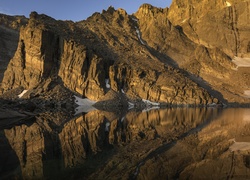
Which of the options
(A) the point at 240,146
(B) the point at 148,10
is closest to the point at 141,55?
(B) the point at 148,10

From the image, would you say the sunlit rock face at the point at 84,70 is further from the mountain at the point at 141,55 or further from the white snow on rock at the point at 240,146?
the white snow on rock at the point at 240,146

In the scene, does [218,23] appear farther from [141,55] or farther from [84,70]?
[84,70]

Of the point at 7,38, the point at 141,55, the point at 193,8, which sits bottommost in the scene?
the point at 141,55

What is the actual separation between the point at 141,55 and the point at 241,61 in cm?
4456

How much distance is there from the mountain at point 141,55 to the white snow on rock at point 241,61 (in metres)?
2.17

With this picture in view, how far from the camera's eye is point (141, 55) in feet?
344

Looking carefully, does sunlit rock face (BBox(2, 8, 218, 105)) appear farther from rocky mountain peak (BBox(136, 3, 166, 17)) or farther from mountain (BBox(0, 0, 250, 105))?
rocky mountain peak (BBox(136, 3, 166, 17))

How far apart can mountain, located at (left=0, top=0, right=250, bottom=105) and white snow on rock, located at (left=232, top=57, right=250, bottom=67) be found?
7.14 ft

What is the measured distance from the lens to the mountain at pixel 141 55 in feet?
281

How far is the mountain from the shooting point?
281 ft

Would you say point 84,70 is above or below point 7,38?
below

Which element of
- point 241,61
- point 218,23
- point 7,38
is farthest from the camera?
point 7,38

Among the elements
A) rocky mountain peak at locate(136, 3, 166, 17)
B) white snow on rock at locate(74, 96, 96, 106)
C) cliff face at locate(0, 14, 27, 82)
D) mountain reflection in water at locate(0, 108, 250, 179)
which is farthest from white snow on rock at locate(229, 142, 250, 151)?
rocky mountain peak at locate(136, 3, 166, 17)

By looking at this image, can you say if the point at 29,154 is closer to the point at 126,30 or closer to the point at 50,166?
the point at 50,166
